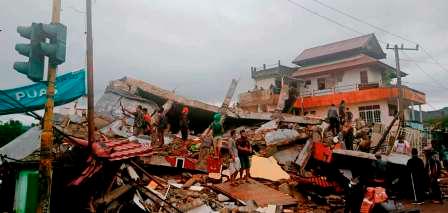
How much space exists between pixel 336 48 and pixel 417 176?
87.2 ft

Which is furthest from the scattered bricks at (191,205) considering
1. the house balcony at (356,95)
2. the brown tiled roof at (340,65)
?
the brown tiled roof at (340,65)

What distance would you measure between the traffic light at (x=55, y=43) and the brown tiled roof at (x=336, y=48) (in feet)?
104

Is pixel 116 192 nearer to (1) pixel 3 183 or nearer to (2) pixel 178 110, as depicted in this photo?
(1) pixel 3 183

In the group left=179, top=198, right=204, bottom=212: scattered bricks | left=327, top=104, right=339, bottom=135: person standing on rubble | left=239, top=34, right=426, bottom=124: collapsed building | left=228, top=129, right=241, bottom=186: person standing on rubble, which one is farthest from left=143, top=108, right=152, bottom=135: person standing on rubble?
left=239, top=34, right=426, bottom=124: collapsed building

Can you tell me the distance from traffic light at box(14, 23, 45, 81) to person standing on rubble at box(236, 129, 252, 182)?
6.50 metres

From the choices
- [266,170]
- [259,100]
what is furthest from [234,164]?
[259,100]

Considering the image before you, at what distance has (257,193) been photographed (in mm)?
11195

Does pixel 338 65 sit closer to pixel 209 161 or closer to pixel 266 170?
pixel 266 170

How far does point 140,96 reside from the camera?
19.3 meters

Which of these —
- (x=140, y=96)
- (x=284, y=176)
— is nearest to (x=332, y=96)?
(x=140, y=96)

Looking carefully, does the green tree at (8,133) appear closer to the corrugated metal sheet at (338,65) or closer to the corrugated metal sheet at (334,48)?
the corrugated metal sheet at (338,65)

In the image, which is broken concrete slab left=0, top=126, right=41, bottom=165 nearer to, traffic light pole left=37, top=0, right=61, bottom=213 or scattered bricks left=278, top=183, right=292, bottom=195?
traffic light pole left=37, top=0, right=61, bottom=213

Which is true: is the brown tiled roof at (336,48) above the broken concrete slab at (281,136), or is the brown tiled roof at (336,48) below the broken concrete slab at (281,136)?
above

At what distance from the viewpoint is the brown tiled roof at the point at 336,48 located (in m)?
35.2
